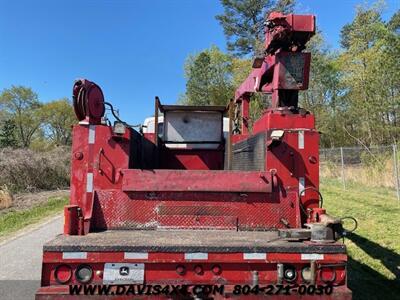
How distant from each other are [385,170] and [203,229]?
15.6 metres

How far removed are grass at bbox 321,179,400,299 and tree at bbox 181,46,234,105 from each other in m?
36.1

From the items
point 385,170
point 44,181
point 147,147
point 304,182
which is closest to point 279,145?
point 304,182

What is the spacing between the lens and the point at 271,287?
3822mm

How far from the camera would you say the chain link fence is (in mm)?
18219

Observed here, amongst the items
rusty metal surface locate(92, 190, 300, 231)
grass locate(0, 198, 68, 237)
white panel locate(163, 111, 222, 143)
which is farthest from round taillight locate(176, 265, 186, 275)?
grass locate(0, 198, 68, 237)

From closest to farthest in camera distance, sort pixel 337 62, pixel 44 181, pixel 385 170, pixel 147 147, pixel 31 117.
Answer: pixel 147 147 < pixel 385 170 < pixel 44 181 < pixel 337 62 < pixel 31 117

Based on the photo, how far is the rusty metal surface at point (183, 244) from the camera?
384 centimetres

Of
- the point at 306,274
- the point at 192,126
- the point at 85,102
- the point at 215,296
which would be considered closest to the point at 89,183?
the point at 85,102

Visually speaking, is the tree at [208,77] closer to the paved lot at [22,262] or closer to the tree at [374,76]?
the tree at [374,76]

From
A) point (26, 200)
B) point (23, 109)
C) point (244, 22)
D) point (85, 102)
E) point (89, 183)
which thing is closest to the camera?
point (89, 183)

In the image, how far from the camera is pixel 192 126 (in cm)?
756

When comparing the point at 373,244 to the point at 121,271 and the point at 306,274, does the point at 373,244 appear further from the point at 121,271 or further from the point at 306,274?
the point at 121,271

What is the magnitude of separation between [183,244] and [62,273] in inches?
40.3

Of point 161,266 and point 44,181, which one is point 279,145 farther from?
point 44,181
